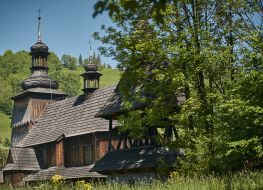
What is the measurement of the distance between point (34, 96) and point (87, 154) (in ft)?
47.8

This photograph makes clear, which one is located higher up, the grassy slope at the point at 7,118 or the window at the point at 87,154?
the grassy slope at the point at 7,118

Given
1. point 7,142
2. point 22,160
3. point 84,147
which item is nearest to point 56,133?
point 84,147

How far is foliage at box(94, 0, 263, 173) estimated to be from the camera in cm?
1580

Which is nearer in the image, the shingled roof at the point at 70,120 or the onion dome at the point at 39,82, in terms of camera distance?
the shingled roof at the point at 70,120

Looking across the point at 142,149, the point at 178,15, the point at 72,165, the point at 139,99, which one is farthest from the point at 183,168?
the point at 72,165

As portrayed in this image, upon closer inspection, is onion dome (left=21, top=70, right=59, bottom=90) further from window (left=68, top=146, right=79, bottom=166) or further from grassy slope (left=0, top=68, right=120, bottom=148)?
grassy slope (left=0, top=68, right=120, bottom=148)

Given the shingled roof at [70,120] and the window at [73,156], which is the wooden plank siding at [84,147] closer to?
the window at [73,156]

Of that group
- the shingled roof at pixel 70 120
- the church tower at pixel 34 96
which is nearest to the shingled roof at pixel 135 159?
the shingled roof at pixel 70 120

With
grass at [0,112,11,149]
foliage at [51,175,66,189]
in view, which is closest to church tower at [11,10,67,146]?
foliage at [51,175,66,189]

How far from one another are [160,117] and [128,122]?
1.53 meters

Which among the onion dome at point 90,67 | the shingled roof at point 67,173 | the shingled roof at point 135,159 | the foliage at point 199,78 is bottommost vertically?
the shingled roof at point 67,173

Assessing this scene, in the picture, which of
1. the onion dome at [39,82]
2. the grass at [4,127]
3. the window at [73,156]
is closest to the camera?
the window at [73,156]

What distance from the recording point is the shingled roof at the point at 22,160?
4272 cm

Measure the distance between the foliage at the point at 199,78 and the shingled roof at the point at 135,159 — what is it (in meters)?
2.01
